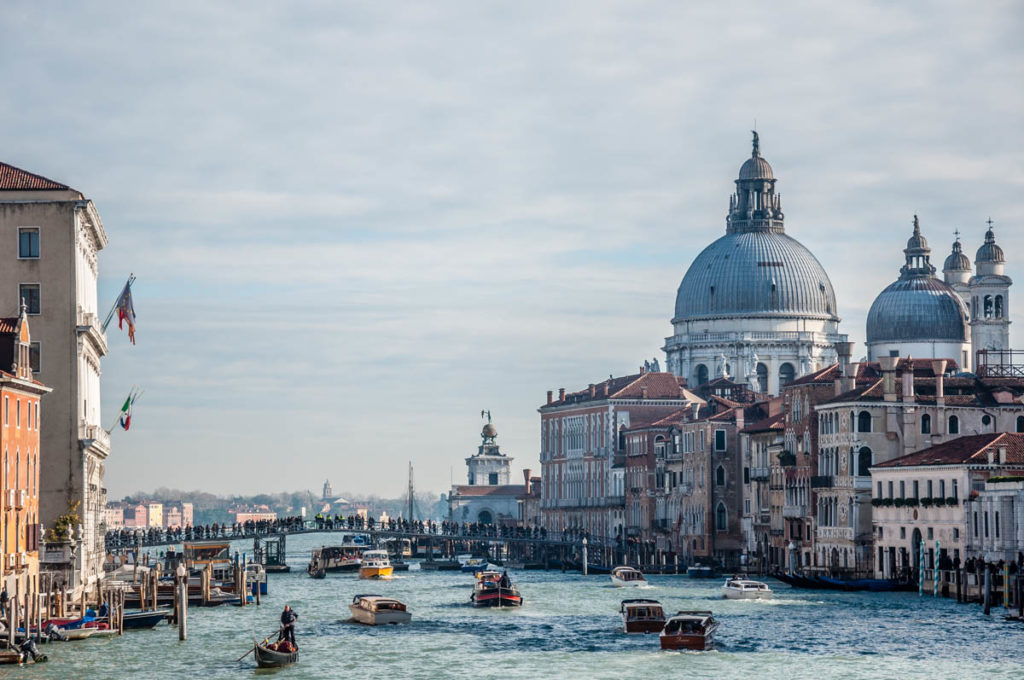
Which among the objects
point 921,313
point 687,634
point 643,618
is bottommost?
point 687,634

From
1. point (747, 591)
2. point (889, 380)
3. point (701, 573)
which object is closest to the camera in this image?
point (747, 591)

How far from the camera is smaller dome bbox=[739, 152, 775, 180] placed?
16288 centimetres

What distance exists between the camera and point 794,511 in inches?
4003

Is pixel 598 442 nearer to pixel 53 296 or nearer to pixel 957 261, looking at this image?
pixel 957 261

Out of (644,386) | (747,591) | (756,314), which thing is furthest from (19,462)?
(756,314)

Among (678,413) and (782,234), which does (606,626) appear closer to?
(678,413)

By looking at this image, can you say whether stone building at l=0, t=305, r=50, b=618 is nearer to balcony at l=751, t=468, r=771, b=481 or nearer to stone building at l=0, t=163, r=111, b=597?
stone building at l=0, t=163, r=111, b=597

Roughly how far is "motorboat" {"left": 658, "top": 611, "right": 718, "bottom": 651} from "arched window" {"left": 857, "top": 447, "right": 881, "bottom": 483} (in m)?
36.9

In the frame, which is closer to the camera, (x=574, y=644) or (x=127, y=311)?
(x=574, y=644)

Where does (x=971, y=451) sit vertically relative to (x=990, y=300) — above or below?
below

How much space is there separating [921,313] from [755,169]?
87.1ft

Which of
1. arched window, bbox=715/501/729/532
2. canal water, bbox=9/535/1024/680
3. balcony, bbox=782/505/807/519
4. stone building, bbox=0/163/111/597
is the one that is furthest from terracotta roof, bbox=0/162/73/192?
arched window, bbox=715/501/729/532

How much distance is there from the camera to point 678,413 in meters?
134

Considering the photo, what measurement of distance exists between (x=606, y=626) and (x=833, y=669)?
1506 cm
